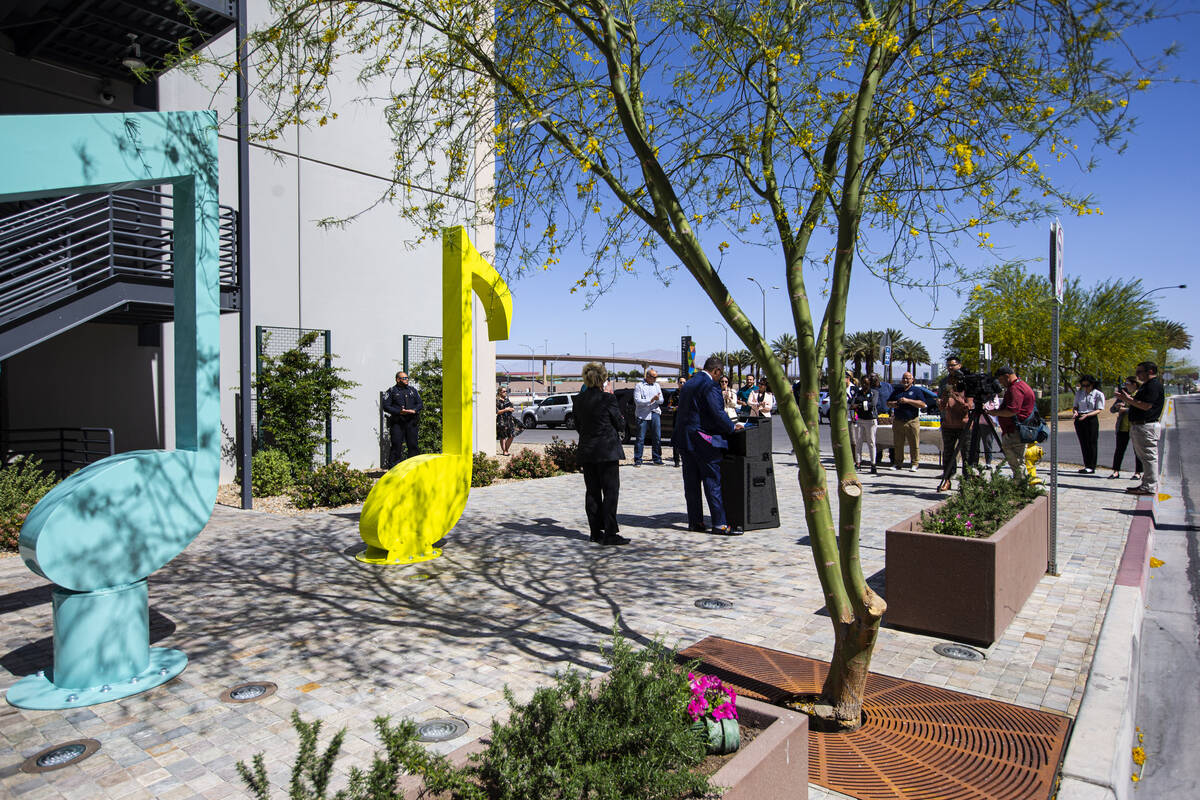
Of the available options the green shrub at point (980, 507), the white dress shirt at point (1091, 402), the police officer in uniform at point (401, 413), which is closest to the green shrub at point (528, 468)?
the police officer in uniform at point (401, 413)

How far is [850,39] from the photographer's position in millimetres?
3916

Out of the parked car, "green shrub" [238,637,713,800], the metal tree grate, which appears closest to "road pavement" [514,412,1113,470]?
the parked car

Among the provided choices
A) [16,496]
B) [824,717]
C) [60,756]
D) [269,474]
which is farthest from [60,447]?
[824,717]

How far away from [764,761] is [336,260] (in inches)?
522

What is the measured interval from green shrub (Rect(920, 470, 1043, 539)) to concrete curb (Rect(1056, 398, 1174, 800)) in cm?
93

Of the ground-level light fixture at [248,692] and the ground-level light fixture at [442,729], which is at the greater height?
the ground-level light fixture at [442,729]

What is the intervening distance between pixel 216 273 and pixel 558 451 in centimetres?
1009

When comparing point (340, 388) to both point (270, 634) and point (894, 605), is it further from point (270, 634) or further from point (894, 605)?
point (894, 605)

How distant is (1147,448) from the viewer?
10.6 metres

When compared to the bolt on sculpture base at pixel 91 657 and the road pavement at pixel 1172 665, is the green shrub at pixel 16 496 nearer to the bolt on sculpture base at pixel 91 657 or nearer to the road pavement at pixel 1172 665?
the bolt on sculpture base at pixel 91 657

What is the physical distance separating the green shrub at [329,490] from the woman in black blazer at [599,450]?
4.12m

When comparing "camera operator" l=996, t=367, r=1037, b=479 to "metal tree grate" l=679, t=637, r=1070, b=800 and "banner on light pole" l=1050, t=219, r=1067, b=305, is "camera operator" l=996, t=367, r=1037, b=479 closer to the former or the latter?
"banner on light pole" l=1050, t=219, r=1067, b=305

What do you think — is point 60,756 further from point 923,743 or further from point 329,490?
point 329,490

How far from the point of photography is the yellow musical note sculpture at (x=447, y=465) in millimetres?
6816
